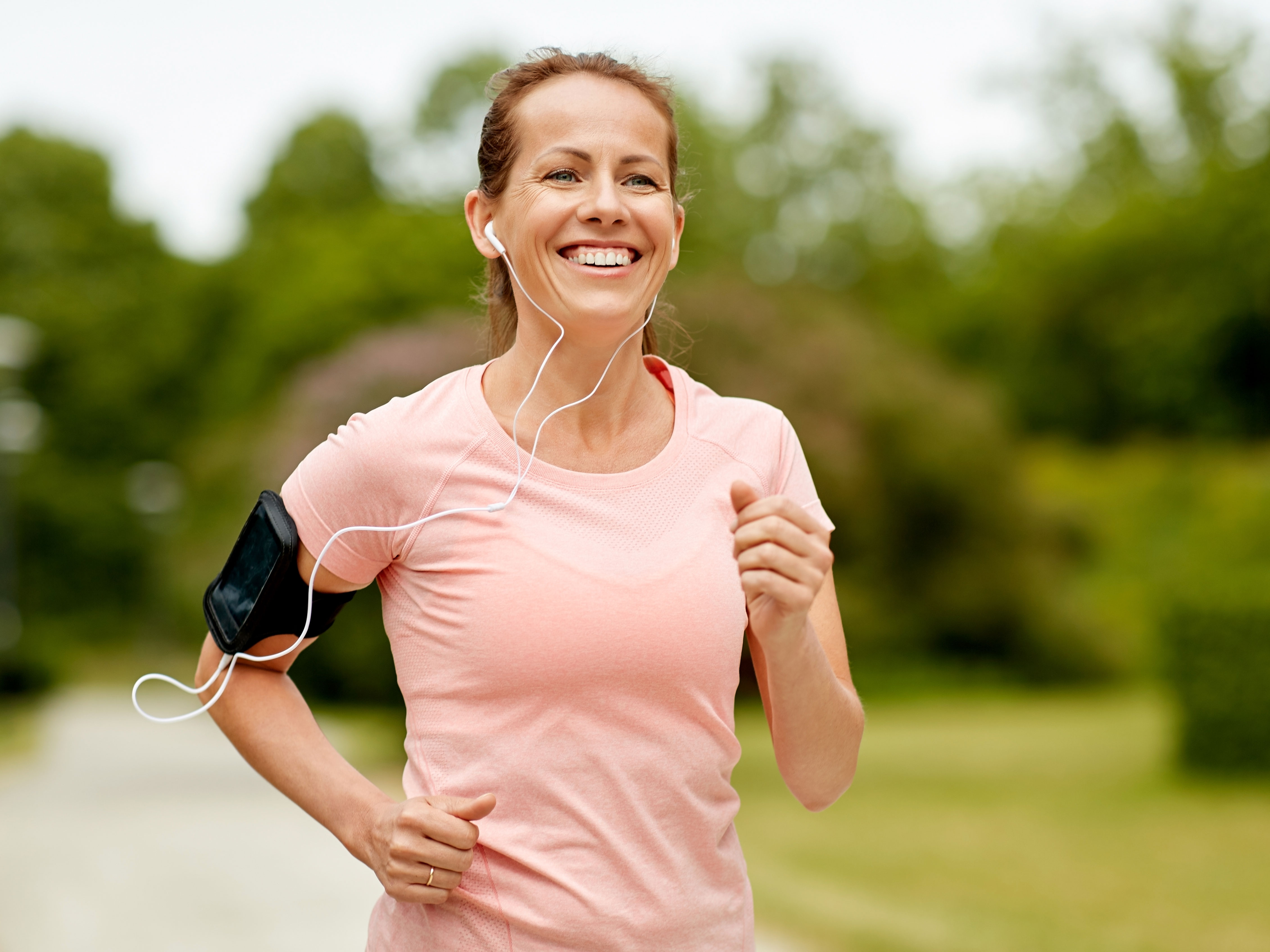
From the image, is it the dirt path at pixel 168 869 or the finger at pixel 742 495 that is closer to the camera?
the finger at pixel 742 495

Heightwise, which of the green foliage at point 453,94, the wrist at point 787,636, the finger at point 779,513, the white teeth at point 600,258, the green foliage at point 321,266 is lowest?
the wrist at point 787,636

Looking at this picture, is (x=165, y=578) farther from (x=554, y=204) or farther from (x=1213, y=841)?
(x=554, y=204)

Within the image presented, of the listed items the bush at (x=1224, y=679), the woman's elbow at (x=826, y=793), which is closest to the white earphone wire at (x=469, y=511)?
the woman's elbow at (x=826, y=793)

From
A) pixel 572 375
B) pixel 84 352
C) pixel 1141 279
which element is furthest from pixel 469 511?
pixel 84 352

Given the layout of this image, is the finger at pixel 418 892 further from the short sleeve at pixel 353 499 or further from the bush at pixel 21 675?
the bush at pixel 21 675

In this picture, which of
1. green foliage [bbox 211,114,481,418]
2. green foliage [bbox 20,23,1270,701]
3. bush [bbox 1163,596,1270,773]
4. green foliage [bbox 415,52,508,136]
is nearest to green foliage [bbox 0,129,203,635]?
green foliage [bbox 20,23,1270,701]

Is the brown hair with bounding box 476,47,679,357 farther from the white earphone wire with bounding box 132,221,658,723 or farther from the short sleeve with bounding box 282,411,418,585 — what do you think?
the short sleeve with bounding box 282,411,418,585

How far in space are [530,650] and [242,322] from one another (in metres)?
31.3

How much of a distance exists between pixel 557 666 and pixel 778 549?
30cm

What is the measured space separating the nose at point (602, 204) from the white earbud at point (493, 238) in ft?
0.56

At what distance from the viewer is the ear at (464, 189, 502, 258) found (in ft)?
6.27

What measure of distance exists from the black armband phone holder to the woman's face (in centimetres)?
44

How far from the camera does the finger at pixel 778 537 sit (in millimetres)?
1514

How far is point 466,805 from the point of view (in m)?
1.60
